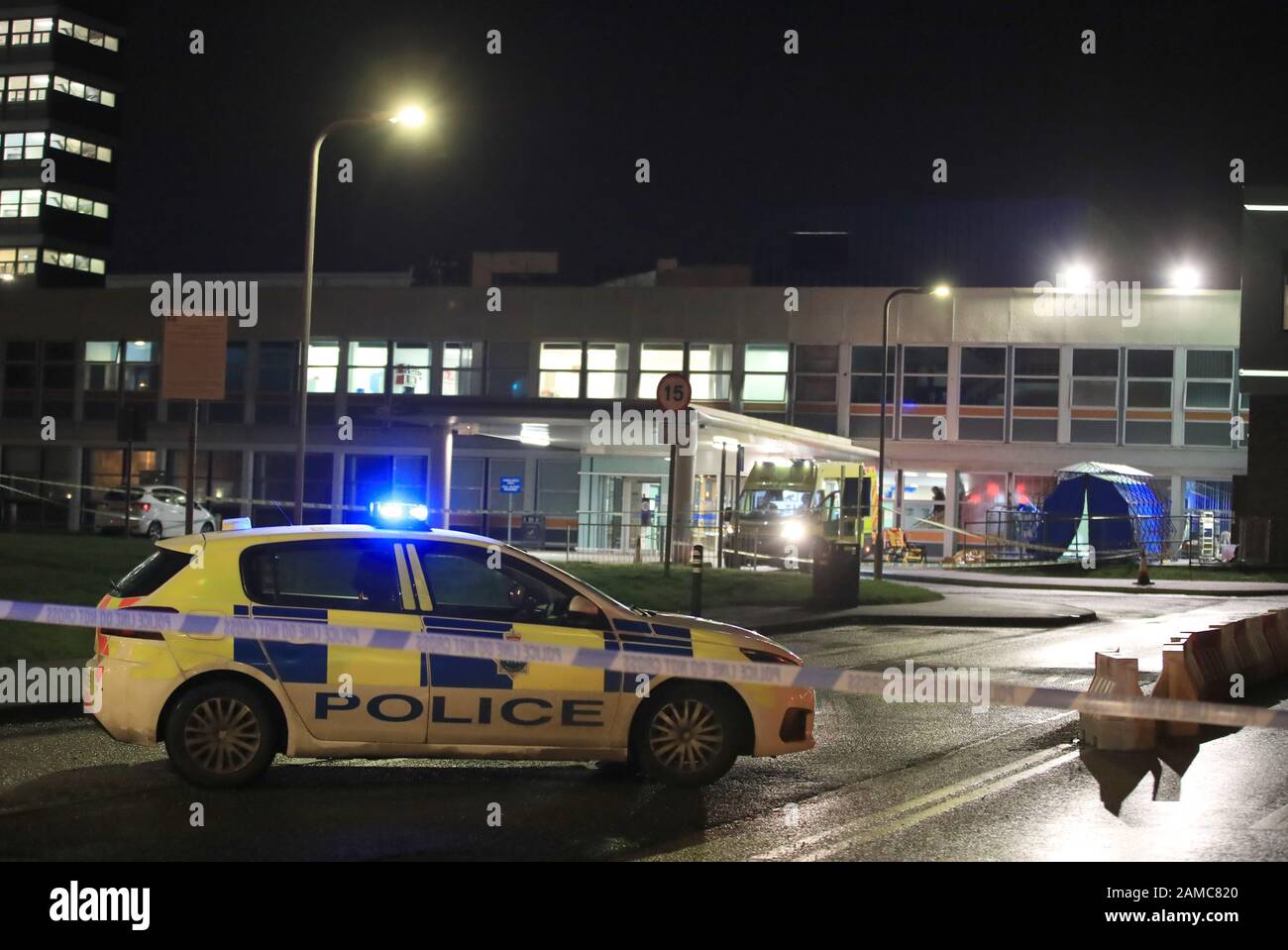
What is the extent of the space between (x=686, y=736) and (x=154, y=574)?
3459 mm

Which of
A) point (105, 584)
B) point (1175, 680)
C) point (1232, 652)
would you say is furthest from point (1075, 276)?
point (1175, 680)

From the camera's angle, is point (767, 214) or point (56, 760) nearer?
point (56, 760)

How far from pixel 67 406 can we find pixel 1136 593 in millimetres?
37902

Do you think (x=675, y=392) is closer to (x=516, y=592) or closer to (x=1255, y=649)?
(x=1255, y=649)

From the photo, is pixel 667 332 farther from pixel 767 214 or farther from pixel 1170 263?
pixel 1170 263

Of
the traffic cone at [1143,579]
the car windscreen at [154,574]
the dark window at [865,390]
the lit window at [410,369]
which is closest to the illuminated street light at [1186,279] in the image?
the dark window at [865,390]

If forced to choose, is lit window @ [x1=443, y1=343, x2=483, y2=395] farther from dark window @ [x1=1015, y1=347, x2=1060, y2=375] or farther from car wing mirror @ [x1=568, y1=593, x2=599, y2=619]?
car wing mirror @ [x1=568, y1=593, x2=599, y2=619]

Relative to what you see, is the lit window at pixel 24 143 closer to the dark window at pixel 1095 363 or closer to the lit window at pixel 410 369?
the lit window at pixel 410 369

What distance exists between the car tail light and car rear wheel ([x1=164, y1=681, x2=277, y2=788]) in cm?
297

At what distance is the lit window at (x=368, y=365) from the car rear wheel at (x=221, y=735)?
145 ft

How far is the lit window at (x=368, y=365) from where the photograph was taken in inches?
2090

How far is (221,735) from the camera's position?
9383 mm
